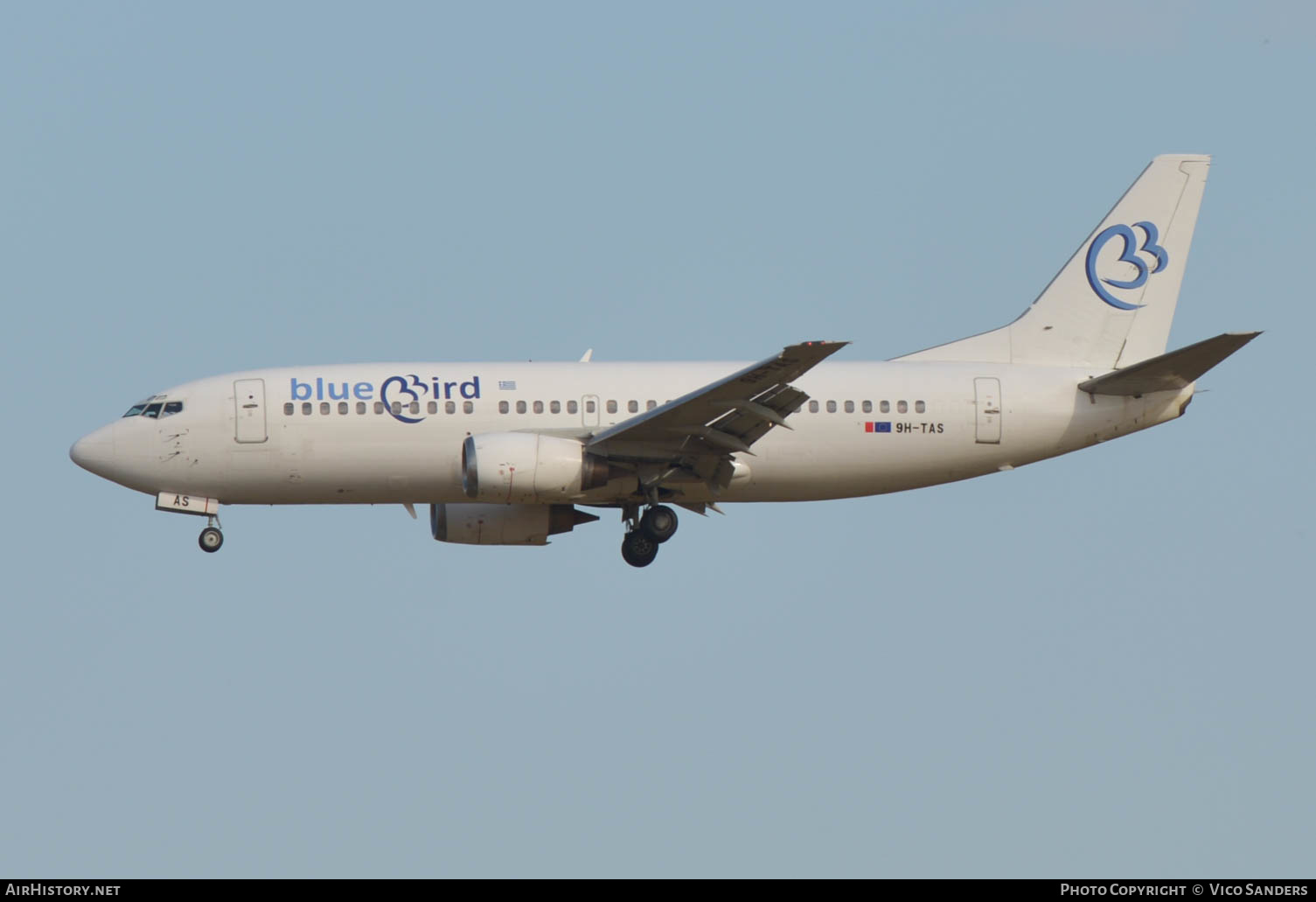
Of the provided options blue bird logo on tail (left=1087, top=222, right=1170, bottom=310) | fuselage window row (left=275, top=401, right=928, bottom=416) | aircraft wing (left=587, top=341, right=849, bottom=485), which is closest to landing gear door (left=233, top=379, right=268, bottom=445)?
fuselage window row (left=275, top=401, right=928, bottom=416)

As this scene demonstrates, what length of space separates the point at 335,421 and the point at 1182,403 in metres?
17.3

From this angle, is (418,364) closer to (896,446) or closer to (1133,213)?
(896,446)

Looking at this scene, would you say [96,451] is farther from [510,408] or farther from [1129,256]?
[1129,256]

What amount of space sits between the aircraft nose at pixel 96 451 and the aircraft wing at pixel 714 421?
32.5ft

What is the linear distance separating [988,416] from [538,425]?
9.22m

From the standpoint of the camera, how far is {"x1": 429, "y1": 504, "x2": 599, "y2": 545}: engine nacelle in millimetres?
40250

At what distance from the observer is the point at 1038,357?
4034 cm

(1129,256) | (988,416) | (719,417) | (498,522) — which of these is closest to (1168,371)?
(988,416)

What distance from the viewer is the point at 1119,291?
135ft

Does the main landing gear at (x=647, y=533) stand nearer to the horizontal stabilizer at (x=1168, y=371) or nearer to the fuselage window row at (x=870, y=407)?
the fuselage window row at (x=870, y=407)

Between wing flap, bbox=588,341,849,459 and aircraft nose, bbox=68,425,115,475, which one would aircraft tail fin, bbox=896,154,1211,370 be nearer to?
wing flap, bbox=588,341,849,459

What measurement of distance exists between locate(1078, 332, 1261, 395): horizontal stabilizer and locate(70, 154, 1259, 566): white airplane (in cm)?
5

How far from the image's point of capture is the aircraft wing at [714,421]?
34.5 meters

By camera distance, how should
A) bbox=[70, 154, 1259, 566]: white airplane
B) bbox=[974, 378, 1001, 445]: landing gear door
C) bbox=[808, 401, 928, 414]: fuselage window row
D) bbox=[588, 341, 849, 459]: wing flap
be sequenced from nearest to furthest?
bbox=[588, 341, 849, 459]: wing flap
bbox=[70, 154, 1259, 566]: white airplane
bbox=[808, 401, 928, 414]: fuselage window row
bbox=[974, 378, 1001, 445]: landing gear door
